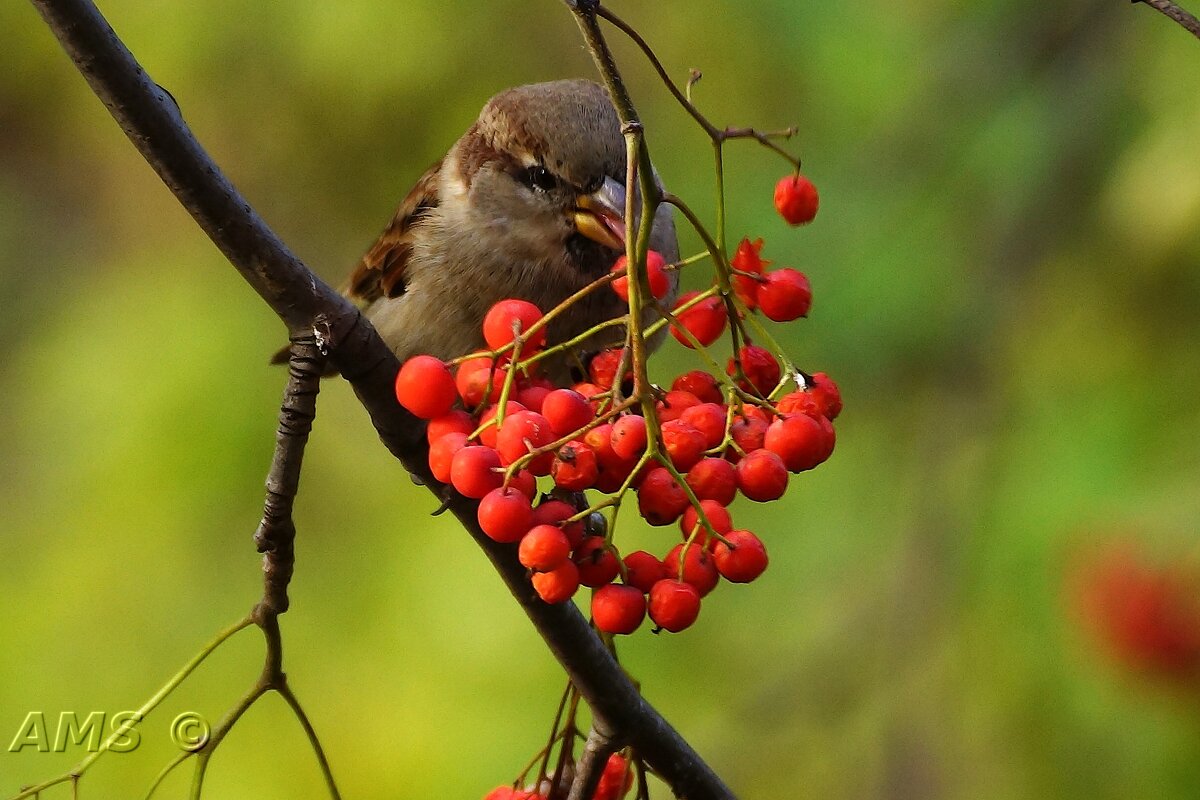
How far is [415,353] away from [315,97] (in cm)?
89

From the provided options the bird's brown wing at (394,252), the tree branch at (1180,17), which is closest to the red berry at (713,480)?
the tree branch at (1180,17)

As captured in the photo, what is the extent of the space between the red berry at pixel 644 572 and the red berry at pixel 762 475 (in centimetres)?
12

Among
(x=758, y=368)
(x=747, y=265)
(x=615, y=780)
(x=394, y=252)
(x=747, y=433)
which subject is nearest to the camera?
(x=747, y=433)

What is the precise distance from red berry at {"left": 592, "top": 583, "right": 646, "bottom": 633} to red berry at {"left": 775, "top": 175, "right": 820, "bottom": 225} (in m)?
0.49

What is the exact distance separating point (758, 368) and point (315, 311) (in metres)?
0.45

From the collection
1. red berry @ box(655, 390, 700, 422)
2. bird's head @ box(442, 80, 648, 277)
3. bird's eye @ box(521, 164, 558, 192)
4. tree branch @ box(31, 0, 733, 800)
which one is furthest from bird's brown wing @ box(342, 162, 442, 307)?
red berry @ box(655, 390, 700, 422)

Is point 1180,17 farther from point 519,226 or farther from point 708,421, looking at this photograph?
point 519,226

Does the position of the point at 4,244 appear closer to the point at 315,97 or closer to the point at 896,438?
the point at 315,97

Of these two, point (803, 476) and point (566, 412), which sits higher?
point (566, 412)

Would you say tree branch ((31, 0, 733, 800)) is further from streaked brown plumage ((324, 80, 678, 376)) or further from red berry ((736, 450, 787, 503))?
streaked brown plumage ((324, 80, 678, 376))

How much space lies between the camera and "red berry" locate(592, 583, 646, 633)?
1.28 m

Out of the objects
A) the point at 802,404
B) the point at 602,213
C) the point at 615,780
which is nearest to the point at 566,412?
the point at 802,404

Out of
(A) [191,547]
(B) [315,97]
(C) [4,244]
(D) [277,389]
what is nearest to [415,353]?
(D) [277,389]

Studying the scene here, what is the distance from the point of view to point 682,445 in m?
1.29
